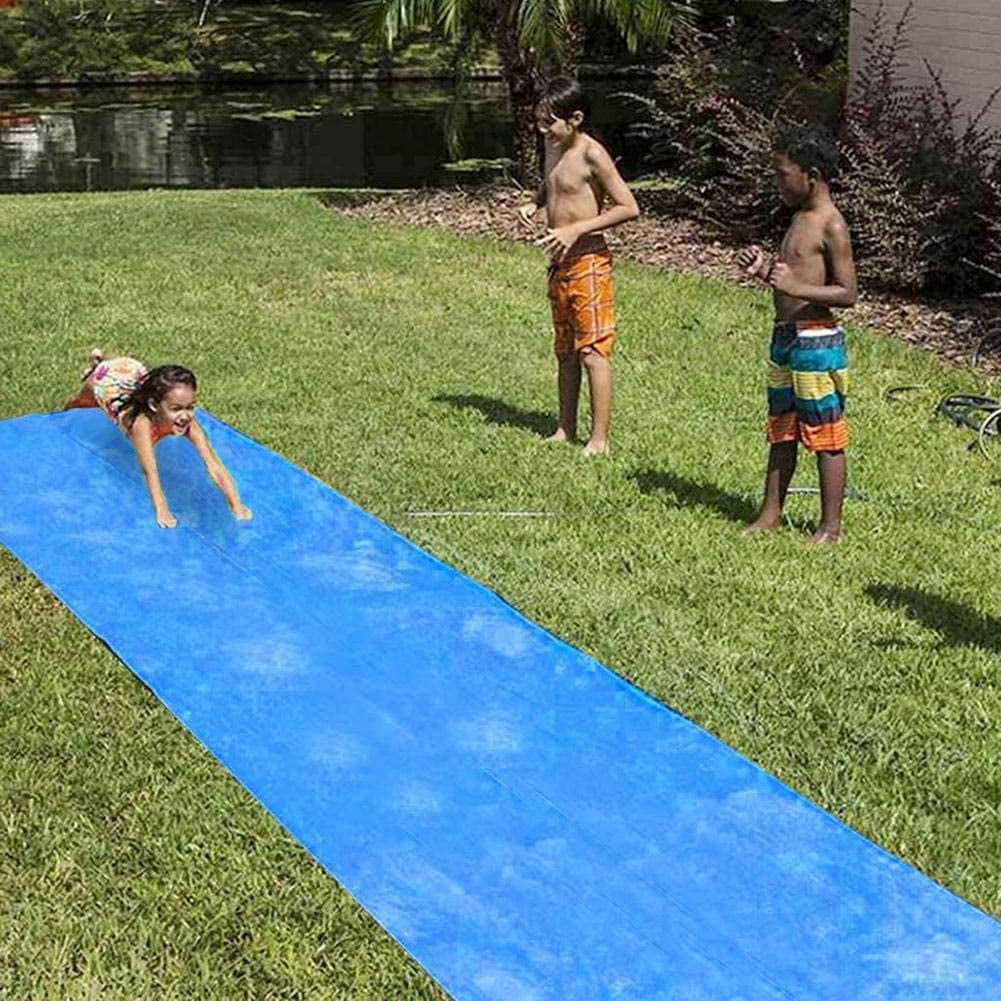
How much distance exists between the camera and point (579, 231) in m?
6.46

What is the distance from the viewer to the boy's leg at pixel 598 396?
6.73m

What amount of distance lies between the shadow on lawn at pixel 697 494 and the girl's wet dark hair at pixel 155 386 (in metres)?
1.99

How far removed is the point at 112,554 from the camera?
5625mm

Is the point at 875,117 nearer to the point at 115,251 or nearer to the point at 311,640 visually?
the point at 115,251

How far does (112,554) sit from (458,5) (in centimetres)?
952

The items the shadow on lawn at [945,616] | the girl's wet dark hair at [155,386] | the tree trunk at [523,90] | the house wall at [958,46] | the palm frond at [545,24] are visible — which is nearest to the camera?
the shadow on lawn at [945,616]

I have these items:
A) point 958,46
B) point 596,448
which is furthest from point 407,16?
point 596,448

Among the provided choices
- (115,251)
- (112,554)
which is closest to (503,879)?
(112,554)

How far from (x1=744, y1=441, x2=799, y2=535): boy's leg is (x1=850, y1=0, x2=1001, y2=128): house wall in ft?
21.7

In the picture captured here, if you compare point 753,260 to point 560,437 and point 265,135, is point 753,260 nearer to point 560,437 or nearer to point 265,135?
point 560,437

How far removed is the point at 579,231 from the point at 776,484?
144 centimetres

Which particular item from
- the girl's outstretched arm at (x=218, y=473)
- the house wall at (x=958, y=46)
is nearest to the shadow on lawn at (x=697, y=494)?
the girl's outstretched arm at (x=218, y=473)

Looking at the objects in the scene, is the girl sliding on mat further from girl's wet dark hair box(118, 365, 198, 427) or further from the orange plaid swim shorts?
the orange plaid swim shorts

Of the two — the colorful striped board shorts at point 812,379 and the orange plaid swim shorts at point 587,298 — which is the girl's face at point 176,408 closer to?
the orange plaid swim shorts at point 587,298
